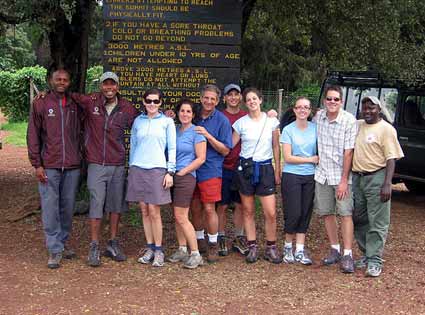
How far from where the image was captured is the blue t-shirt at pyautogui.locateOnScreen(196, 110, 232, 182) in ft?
18.8

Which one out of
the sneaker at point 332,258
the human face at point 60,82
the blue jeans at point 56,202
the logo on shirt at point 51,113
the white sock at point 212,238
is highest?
the human face at point 60,82

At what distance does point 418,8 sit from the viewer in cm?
820

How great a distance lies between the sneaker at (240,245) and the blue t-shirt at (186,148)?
1.23m

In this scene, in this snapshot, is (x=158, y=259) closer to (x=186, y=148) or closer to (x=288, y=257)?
(x=186, y=148)

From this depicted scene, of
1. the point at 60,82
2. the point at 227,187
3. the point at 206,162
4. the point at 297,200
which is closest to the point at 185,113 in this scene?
the point at 206,162

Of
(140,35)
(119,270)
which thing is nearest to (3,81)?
(140,35)

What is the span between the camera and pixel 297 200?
19.0 ft

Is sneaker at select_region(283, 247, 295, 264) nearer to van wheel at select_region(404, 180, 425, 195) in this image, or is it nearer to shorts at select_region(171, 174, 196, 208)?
shorts at select_region(171, 174, 196, 208)

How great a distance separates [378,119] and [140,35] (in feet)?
10.5

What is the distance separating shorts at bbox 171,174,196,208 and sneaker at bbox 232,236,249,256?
94 cm

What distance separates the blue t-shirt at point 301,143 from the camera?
18.8ft

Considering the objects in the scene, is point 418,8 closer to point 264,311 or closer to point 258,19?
point 258,19

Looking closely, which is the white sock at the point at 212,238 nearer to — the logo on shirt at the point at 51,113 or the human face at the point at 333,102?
the human face at the point at 333,102

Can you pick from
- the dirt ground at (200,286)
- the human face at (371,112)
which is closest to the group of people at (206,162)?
the human face at (371,112)
